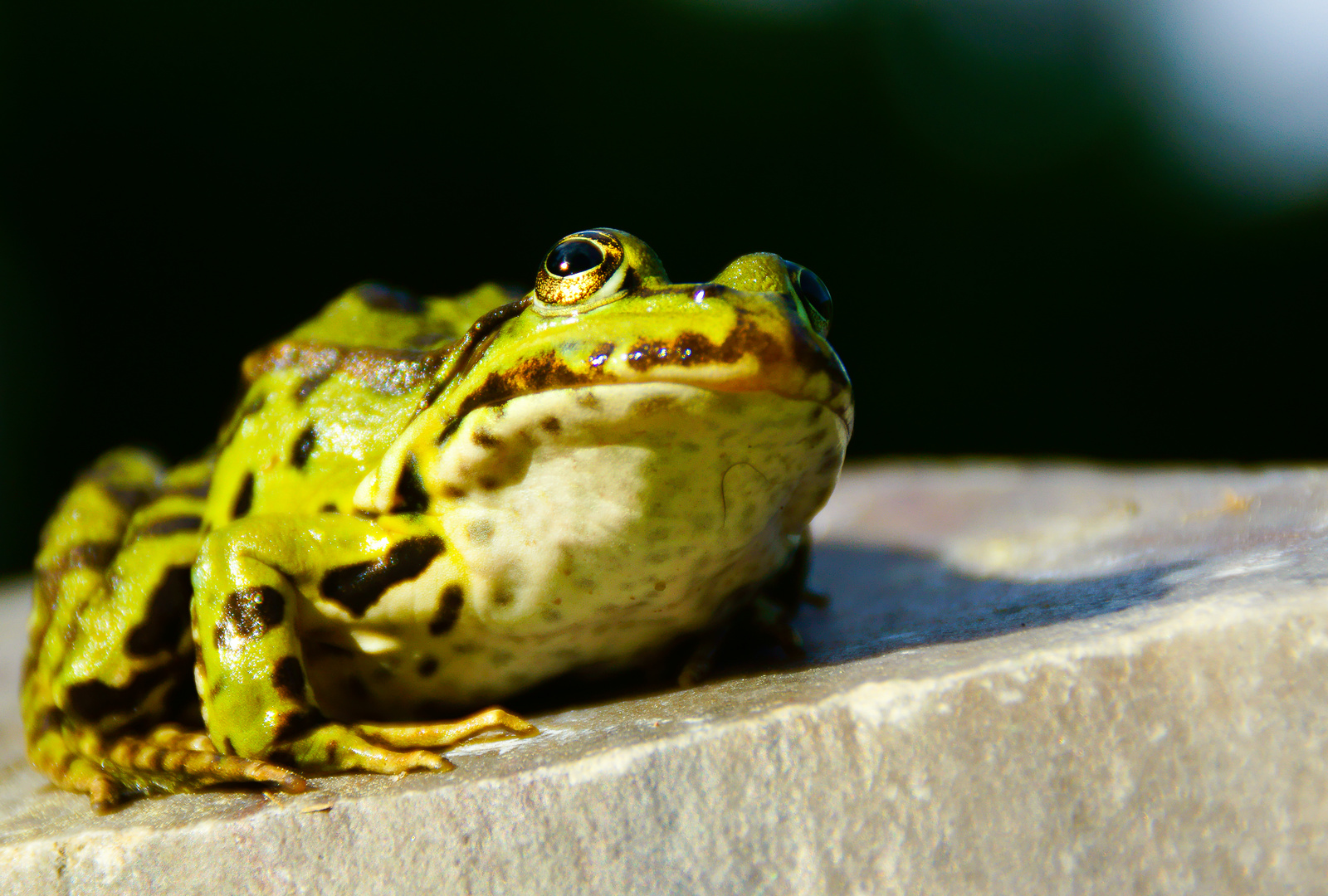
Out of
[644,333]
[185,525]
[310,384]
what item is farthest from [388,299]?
[644,333]

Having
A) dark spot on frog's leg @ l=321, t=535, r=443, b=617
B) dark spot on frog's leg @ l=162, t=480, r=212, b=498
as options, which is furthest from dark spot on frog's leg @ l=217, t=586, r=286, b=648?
dark spot on frog's leg @ l=162, t=480, r=212, b=498

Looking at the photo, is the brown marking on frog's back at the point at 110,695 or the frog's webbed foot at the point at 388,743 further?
the brown marking on frog's back at the point at 110,695

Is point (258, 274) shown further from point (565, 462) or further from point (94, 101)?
point (565, 462)

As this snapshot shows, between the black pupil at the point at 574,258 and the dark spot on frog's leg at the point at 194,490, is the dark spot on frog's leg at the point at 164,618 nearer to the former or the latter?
the dark spot on frog's leg at the point at 194,490

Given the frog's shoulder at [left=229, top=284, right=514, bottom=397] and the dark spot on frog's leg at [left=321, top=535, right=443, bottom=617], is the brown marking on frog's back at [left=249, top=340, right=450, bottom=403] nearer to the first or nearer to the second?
the frog's shoulder at [left=229, top=284, right=514, bottom=397]

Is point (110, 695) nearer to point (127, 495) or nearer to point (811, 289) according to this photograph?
point (127, 495)

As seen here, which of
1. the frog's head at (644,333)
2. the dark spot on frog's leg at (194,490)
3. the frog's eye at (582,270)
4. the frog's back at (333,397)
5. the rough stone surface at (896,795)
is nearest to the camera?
the rough stone surface at (896,795)

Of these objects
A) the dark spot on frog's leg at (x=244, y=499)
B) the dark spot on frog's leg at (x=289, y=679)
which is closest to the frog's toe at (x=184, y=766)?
the dark spot on frog's leg at (x=289, y=679)
